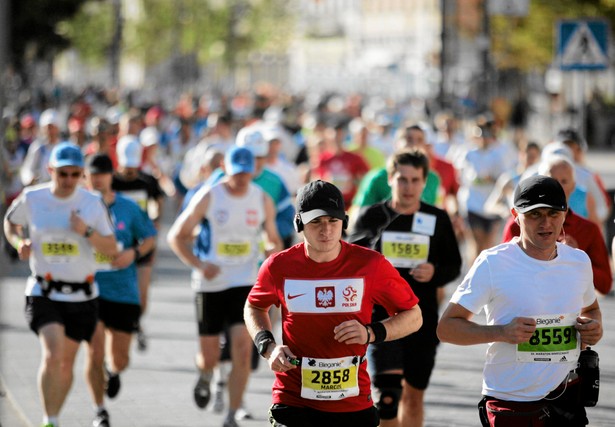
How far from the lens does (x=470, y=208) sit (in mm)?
15633

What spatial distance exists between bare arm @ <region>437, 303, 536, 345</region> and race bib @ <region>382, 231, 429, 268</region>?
2334 mm

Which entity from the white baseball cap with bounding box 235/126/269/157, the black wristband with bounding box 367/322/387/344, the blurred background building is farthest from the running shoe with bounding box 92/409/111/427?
the black wristband with bounding box 367/322/387/344

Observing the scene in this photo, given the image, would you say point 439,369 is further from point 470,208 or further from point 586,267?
point 586,267

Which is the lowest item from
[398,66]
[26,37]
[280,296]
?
[398,66]

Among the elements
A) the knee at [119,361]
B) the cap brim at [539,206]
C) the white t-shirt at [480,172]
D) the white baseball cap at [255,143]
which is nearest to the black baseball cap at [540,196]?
the cap brim at [539,206]

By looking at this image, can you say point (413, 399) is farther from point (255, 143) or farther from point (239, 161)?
point (255, 143)

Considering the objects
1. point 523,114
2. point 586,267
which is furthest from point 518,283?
point 523,114

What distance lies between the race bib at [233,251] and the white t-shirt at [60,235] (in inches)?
41.2

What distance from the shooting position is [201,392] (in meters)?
9.63

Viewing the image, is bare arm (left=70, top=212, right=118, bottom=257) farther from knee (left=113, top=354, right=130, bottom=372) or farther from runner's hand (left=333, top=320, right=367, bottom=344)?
runner's hand (left=333, top=320, right=367, bottom=344)

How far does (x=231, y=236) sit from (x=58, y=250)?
134 centimetres

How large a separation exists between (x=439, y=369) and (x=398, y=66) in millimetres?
87470

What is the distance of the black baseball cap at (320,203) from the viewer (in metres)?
5.79

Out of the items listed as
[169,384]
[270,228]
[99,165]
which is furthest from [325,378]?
[169,384]
